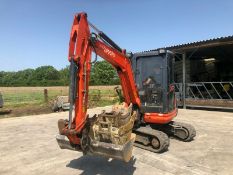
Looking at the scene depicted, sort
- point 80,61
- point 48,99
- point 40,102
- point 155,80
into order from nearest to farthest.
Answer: point 80,61 < point 155,80 < point 40,102 < point 48,99

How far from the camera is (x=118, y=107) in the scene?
6395 mm

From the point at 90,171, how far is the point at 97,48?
2.47 m

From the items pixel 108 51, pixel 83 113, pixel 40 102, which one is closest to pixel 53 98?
pixel 40 102

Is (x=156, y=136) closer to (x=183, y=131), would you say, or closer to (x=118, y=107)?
(x=118, y=107)

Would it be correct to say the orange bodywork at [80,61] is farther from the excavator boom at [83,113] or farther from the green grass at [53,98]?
the green grass at [53,98]

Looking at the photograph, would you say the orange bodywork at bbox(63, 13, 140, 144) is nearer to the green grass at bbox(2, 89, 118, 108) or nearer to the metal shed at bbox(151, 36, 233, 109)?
the metal shed at bbox(151, 36, 233, 109)

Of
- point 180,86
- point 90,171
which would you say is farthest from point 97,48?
point 180,86

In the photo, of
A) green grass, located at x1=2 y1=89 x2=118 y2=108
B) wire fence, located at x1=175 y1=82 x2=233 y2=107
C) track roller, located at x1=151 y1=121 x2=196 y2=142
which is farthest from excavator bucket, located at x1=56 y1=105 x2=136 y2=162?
green grass, located at x1=2 y1=89 x2=118 y2=108

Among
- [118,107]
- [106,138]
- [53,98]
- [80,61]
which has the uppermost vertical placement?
[80,61]

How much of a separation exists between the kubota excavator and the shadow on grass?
678mm

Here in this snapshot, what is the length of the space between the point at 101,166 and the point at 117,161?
16.7 inches

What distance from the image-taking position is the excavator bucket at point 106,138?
4.77 metres

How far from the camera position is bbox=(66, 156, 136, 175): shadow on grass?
557 cm

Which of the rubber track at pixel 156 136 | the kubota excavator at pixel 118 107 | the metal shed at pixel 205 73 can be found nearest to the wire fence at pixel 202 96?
the metal shed at pixel 205 73
